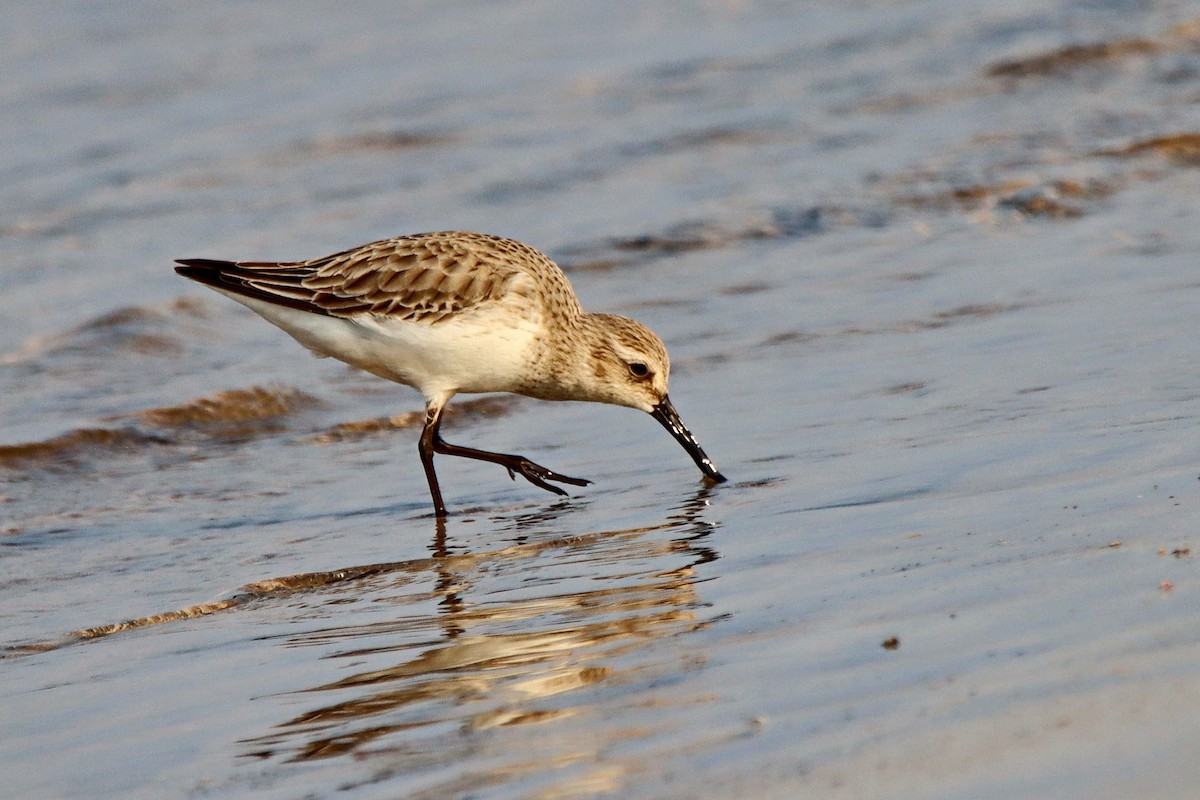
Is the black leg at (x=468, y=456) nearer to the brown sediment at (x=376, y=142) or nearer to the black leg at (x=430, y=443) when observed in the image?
the black leg at (x=430, y=443)

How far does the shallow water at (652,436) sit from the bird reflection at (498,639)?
0.02 metres

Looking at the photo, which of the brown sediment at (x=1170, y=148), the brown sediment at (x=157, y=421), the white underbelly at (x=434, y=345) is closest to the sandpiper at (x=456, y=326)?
the white underbelly at (x=434, y=345)

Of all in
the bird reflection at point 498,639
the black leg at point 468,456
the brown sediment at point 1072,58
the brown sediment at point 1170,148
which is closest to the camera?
the bird reflection at point 498,639

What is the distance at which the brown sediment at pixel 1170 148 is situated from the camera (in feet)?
34.8

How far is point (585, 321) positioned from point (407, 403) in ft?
5.29

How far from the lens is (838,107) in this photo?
13.3 meters

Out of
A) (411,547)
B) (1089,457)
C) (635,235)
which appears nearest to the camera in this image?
(1089,457)

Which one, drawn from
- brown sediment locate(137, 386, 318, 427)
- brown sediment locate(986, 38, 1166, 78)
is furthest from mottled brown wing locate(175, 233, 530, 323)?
brown sediment locate(986, 38, 1166, 78)

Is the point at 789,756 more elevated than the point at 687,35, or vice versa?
the point at 687,35

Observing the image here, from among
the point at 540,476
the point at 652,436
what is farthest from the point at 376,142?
the point at 540,476

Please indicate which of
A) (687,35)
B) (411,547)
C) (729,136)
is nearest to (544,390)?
(411,547)

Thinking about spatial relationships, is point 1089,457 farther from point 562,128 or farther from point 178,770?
point 562,128

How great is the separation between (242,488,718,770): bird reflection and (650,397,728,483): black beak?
0.40 meters

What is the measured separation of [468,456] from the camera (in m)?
6.65
